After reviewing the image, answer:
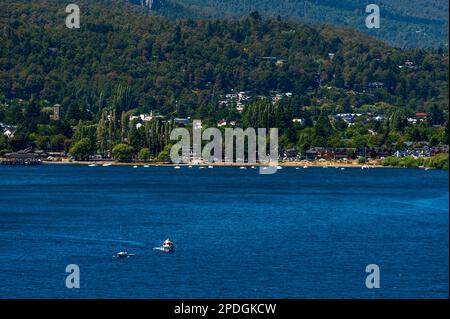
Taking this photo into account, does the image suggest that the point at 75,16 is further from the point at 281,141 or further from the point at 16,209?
the point at 16,209

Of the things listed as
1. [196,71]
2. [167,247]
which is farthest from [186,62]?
[167,247]

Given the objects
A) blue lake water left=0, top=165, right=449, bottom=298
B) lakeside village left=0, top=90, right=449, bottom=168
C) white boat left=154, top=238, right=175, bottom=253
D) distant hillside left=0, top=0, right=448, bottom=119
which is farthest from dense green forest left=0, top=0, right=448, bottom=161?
white boat left=154, top=238, right=175, bottom=253

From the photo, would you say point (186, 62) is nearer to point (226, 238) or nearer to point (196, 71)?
point (196, 71)

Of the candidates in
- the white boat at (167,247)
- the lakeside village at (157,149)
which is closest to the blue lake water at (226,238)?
the white boat at (167,247)

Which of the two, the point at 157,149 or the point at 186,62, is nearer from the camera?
the point at 157,149

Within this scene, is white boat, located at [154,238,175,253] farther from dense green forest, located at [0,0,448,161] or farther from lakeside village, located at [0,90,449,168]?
dense green forest, located at [0,0,448,161]
